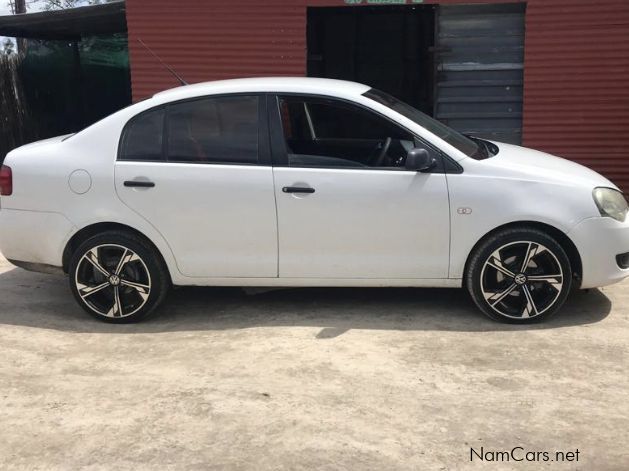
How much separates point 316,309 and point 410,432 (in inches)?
74.7

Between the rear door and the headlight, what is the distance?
7.26 feet

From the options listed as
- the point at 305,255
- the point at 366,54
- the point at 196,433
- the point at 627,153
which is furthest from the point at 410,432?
the point at 366,54

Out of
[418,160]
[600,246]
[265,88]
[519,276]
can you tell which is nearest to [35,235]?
[265,88]

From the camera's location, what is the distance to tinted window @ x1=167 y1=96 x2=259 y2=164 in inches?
191

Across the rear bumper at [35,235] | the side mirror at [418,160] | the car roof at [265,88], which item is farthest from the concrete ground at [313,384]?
the car roof at [265,88]

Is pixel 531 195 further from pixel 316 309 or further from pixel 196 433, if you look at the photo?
pixel 196 433

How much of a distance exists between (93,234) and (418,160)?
2.35m

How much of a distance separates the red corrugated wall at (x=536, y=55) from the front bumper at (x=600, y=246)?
398 centimetres

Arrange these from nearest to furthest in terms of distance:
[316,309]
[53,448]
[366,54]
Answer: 1. [53,448]
2. [316,309]
3. [366,54]

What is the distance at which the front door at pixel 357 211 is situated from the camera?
470 centimetres

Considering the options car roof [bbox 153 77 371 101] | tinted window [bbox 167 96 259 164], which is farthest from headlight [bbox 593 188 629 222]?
tinted window [bbox 167 96 259 164]

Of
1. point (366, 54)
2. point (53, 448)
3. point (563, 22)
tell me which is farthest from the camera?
point (366, 54)

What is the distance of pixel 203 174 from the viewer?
15.7 ft

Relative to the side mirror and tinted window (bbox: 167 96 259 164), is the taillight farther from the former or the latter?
the side mirror
